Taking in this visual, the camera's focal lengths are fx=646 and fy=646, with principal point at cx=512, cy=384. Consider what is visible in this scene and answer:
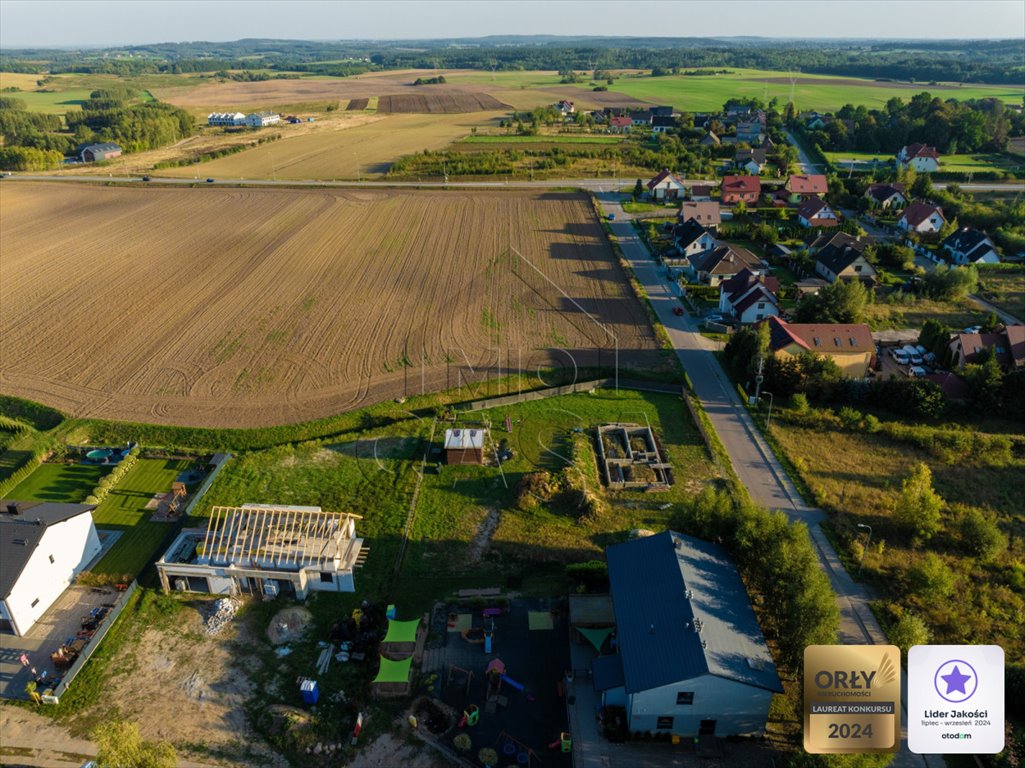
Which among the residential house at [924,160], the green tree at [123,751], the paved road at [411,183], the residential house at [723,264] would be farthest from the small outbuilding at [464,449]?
the residential house at [924,160]

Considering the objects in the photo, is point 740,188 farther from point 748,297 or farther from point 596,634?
point 596,634

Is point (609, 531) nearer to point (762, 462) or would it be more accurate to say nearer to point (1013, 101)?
point (762, 462)

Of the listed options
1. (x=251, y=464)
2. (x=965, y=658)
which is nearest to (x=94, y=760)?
(x=251, y=464)

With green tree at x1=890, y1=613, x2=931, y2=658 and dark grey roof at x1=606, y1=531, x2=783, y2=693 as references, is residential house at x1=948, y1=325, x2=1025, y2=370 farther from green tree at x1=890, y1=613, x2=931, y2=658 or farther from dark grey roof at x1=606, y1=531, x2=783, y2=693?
dark grey roof at x1=606, y1=531, x2=783, y2=693

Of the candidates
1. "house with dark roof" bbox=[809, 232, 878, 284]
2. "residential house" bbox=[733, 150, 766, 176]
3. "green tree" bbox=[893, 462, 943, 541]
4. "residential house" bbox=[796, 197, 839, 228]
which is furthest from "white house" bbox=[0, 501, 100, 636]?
"residential house" bbox=[733, 150, 766, 176]

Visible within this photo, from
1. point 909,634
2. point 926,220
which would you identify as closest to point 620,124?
point 926,220
